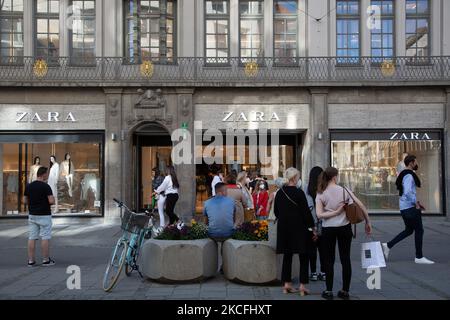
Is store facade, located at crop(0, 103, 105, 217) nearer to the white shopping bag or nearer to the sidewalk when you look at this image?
the sidewalk

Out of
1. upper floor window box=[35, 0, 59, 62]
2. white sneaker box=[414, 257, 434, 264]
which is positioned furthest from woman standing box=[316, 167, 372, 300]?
upper floor window box=[35, 0, 59, 62]

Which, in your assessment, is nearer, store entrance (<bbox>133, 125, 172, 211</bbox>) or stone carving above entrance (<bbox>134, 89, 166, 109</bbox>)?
stone carving above entrance (<bbox>134, 89, 166, 109</bbox>)

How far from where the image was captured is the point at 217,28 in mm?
20328

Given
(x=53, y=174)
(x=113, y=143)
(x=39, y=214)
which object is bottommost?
(x=39, y=214)

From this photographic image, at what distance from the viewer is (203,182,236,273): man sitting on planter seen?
8.96m

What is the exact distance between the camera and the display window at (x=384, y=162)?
774 inches

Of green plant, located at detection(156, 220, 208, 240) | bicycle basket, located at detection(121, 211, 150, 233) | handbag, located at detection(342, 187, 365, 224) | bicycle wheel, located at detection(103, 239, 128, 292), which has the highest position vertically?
handbag, located at detection(342, 187, 365, 224)

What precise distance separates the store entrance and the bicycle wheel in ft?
41.0

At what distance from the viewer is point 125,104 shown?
1956 cm

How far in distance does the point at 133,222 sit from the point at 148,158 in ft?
42.0

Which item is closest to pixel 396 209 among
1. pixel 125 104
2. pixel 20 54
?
pixel 125 104

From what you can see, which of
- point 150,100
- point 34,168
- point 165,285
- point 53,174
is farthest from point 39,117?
point 165,285

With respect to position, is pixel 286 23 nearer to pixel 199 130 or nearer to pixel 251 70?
pixel 251 70
